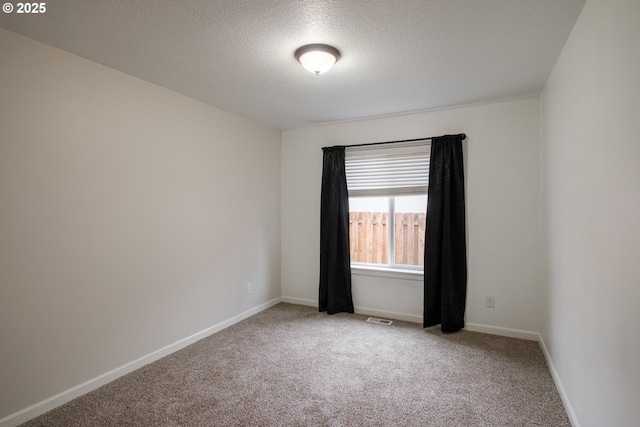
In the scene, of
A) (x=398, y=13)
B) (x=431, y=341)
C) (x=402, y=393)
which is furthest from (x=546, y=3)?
(x=431, y=341)

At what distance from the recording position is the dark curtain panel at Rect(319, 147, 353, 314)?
13.5ft

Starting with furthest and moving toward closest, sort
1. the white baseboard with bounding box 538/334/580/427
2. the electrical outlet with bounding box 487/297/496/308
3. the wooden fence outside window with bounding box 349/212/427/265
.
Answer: the wooden fence outside window with bounding box 349/212/427/265, the electrical outlet with bounding box 487/297/496/308, the white baseboard with bounding box 538/334/580/427

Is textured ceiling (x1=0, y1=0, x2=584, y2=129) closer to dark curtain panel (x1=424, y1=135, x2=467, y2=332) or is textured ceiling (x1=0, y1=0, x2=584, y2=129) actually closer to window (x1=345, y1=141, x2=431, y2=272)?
dark curtain panel (x1=424, y1=135, x2=467, y2=332)

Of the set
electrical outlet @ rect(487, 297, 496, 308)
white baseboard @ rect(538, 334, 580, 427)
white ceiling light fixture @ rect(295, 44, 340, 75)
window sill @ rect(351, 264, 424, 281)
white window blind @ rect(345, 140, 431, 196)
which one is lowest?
white baseboard @ rect(538, 334, 580, 427)

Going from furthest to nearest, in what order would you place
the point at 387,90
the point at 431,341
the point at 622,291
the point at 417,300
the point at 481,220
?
1. the point at 417,300
2. the point at 481,220
3. the point at 431,341
4. the point at 387,90
5. the point at 622,291

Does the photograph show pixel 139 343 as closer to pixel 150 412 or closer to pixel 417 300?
pixel 150 412

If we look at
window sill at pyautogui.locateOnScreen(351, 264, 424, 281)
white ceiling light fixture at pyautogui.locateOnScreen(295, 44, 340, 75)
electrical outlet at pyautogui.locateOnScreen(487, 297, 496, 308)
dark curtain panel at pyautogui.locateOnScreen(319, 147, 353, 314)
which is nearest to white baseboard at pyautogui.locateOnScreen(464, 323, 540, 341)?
electrical outlet at pyautogui.locateOnScreen(487, 297, 496, 308)

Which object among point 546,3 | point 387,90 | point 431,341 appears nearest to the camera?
point 546,3

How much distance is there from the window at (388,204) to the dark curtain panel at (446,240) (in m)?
0.23

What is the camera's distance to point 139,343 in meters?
2.79

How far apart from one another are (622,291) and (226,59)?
8.55ft

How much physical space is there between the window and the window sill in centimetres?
7

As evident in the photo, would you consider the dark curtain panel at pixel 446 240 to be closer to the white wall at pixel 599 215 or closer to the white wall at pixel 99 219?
the white wall at pixel 599 215

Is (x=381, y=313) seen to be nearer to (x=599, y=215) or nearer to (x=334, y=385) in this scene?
(x=334, y=385)
